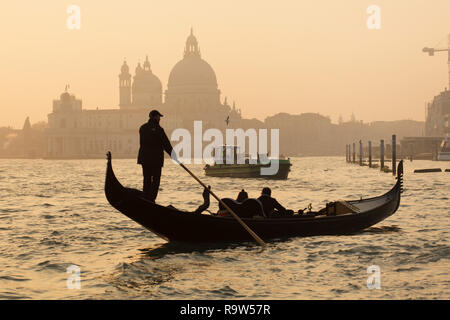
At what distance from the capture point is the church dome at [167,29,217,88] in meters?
157

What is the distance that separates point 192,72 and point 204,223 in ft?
479

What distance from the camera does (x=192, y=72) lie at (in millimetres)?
157375

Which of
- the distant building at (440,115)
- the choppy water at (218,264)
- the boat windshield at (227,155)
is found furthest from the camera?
the distant building at (440,115)

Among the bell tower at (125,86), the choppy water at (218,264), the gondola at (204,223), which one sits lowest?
the choppy water at (218,264)

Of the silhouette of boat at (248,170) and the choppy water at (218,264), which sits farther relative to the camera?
the silhouette of boat at (248,170)

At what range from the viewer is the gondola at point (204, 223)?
11.9 m

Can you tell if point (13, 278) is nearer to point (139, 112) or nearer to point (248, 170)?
point (248, 170)

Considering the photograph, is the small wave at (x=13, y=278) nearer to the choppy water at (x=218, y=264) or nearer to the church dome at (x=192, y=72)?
the choppy water at (x=218, y=264)

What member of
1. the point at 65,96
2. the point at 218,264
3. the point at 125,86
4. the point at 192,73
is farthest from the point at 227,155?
the point at 125,86

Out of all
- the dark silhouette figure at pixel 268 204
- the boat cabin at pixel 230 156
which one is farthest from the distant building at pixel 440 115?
the dark silhouette figure at pixel 268 204

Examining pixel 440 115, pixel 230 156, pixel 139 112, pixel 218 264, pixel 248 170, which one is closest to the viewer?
pixel 218 264

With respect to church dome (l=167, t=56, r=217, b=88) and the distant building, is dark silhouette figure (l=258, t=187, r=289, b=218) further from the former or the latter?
church dome (l=167, t=56, r=217, b=88)
